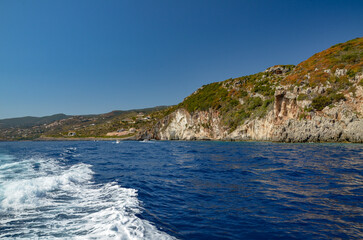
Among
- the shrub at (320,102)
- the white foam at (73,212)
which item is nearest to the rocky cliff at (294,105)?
the shrub at (320,102)

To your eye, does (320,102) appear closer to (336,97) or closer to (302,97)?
(336,97)

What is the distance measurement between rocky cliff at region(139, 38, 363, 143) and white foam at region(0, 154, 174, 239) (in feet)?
135

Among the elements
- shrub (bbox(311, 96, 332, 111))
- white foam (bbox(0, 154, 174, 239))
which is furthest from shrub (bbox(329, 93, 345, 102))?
white foam (bbox(0, 154, 174, 239))

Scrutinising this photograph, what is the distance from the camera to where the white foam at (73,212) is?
16.2ft

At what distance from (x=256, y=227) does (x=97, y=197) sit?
250 inches

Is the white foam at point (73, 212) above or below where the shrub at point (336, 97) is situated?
below

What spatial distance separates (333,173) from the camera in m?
11.0

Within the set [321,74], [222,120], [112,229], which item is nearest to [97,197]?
[112,229]

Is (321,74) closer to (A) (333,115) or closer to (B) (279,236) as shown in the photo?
(A) (333,115)

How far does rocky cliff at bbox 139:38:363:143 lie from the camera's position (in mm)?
37737

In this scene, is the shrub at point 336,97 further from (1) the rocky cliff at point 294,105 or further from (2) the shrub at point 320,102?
(2) the shrub at point 320,102

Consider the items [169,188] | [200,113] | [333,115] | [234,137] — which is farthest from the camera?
[200,113]

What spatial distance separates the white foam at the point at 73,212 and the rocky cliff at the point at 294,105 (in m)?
41.3

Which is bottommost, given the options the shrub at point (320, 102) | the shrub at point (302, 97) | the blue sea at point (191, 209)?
the blue sea at point (191, 209)
